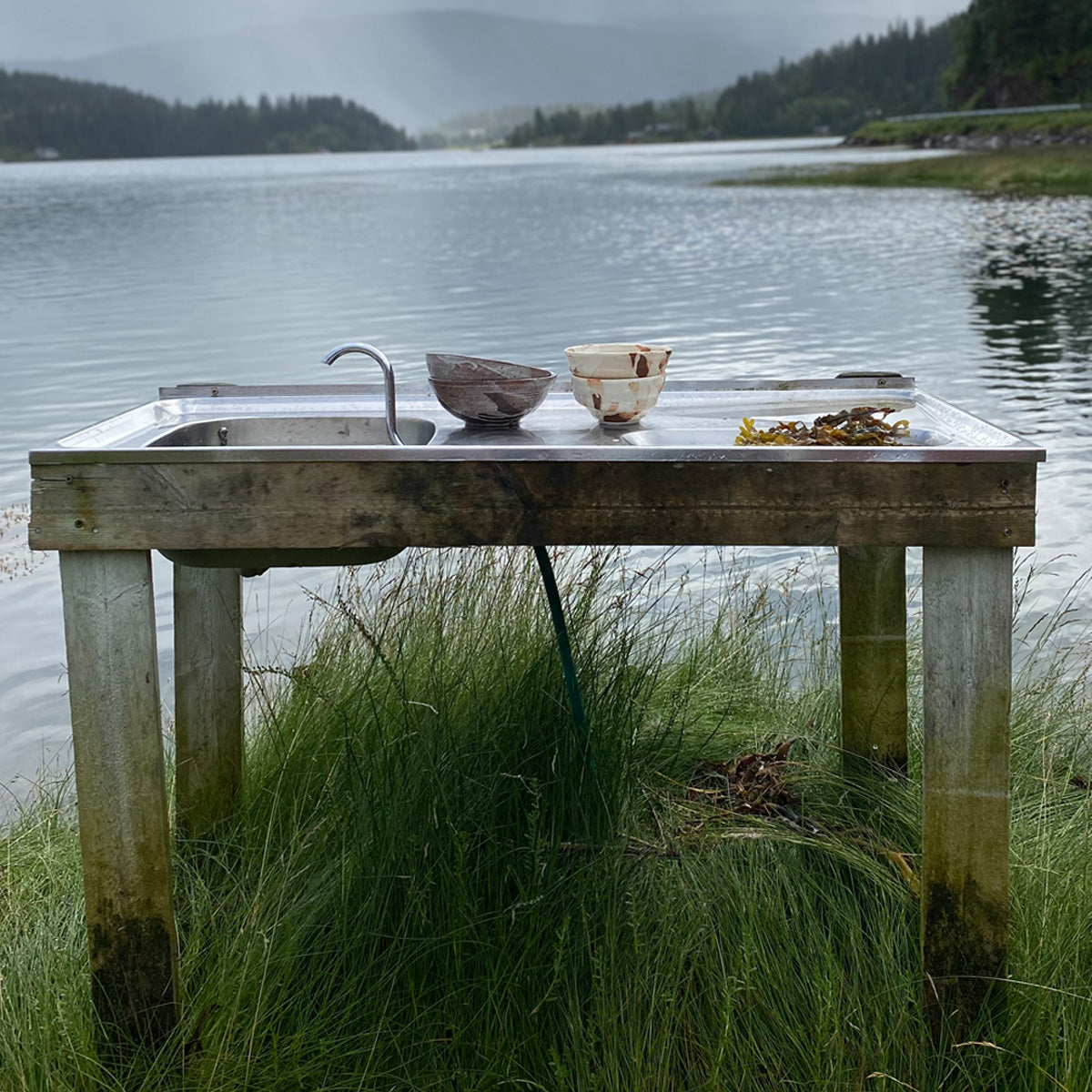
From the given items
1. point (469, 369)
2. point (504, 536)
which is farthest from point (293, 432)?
point (504, 536)

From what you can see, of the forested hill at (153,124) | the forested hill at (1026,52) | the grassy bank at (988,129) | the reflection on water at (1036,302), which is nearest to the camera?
the reflection on water at (1036,302)

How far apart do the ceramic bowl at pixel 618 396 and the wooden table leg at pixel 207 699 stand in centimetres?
92

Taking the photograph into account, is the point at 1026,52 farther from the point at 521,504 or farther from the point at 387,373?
the point at 521,504

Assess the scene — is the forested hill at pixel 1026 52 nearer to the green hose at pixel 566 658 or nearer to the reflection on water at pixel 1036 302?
the reflection on water at pixel 1036 302

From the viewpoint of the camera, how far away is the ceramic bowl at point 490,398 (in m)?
2.32

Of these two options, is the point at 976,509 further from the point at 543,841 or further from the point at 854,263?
the point at 854,263

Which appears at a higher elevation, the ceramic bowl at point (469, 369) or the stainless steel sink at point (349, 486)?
the ceramic bowl at point (469, 369)

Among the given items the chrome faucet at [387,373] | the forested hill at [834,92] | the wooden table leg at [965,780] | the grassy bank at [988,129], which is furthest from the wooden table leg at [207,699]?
the forested hill at [834,92]

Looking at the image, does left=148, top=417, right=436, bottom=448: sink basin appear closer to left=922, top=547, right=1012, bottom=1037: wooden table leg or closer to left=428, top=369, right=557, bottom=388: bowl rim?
left=428, top=369, right=557, bottom=388: bowl rim

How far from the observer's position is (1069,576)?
5.45 metres

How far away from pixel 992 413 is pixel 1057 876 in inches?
272

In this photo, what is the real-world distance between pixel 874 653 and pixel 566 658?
2.80 feet

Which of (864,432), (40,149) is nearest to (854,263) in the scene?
(864,432)

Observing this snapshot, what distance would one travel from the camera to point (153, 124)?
153 metres
